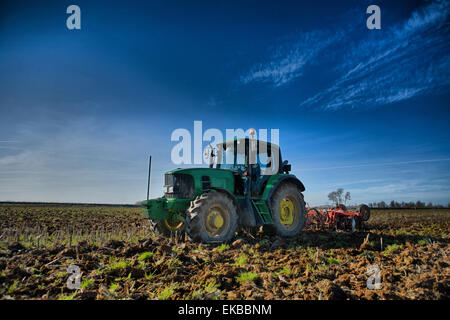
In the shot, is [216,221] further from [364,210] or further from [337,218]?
[364,210]

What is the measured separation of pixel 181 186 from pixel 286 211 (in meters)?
3.98

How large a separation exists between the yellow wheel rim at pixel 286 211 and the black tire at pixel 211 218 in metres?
2.45

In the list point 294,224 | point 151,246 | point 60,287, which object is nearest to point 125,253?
point 151,246

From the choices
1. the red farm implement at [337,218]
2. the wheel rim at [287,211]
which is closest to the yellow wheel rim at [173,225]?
the wheel rim at [287,211]

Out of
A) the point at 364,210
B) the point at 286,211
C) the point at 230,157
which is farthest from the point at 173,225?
the point at 364,210

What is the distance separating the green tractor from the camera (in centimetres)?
687

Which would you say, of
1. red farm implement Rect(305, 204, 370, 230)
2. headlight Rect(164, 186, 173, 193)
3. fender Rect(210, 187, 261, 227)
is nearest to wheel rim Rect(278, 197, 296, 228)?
fender Rect(210, 187, 261, 227)

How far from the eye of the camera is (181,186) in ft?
24.2

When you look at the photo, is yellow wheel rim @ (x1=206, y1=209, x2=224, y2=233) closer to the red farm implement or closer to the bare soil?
the bare soil

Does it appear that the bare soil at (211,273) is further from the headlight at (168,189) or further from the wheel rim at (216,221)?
the headlight at (168,189)

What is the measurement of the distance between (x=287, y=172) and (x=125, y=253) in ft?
20.0

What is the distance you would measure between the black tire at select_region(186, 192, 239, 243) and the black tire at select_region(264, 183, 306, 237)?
1.62m
